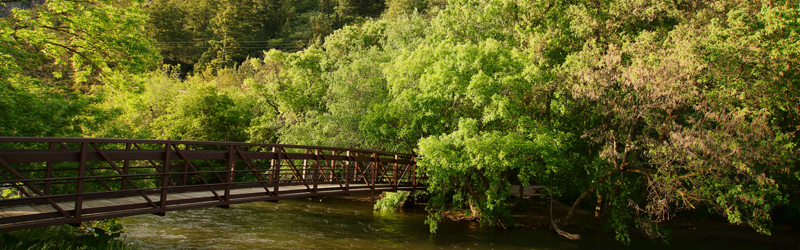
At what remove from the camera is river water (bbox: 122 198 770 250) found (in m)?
14.4

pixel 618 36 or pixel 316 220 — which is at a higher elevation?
pixel 618 36

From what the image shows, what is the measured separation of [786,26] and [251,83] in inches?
1027

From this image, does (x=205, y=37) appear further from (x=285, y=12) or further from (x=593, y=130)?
(x=593, y=130)

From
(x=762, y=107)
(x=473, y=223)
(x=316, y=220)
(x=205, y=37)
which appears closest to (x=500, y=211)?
(x=473, y=223)

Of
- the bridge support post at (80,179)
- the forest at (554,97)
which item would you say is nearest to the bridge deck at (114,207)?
the bridge support post at (80,179)

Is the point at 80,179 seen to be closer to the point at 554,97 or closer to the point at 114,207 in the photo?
the point at 114,207

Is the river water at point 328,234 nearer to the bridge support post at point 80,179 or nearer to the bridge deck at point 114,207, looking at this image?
the bridge deck at point 114,207

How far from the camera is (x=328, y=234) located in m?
16.4

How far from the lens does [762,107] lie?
535 inches

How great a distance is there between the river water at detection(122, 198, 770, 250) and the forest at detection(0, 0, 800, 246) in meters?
1.16

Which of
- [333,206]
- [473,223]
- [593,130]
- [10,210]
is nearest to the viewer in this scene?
[10,210]

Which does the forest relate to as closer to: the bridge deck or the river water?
the river water

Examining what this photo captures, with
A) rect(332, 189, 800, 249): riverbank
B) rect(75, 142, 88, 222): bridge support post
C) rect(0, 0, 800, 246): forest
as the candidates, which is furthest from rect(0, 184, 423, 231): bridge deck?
rect(332, 189, 800, 249): riverbank

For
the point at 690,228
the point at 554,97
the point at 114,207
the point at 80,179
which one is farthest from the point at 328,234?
the point at 690,228
